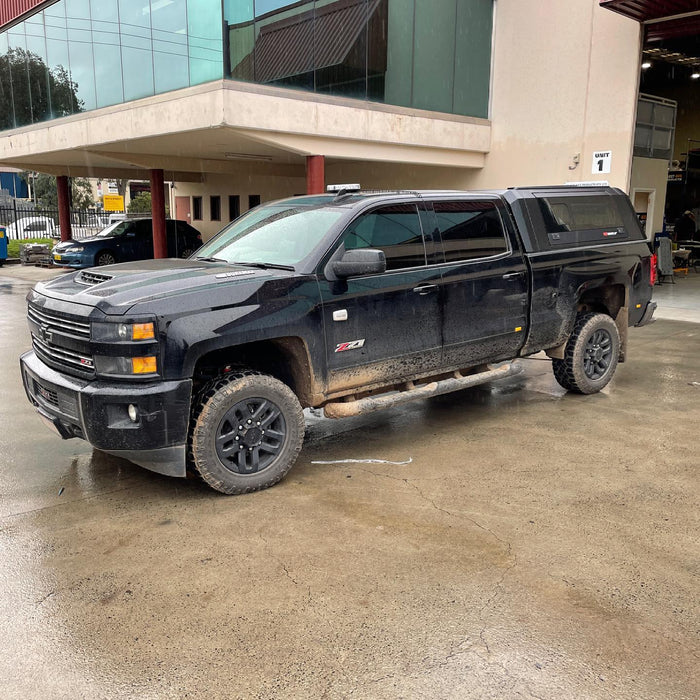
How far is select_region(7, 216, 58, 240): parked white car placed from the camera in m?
34.0

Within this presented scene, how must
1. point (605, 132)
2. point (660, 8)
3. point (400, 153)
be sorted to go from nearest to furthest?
1. point (660, 8)
2. point (605, 132)
3. point (400, 153)

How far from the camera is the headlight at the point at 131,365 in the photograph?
412 centimetres

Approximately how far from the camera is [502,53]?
17.7 m

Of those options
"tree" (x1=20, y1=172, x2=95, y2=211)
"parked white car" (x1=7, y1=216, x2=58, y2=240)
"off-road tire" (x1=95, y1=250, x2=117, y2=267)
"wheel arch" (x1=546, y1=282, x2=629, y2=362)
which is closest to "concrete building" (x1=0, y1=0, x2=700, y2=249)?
"off-road tire" (x1=95, y1=250, x2=117, y2=267)

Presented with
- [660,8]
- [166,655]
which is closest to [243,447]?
[166,655]

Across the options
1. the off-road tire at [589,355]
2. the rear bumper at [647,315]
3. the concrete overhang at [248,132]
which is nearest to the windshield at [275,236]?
the off-road tire at [589,355]

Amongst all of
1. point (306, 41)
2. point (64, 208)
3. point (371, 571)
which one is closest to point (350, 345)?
point (371, 571)

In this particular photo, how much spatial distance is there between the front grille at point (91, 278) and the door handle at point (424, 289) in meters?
2.28

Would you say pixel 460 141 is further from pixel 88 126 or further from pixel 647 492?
pixel 647 492

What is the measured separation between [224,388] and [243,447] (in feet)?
1.49

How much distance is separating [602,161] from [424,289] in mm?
11986

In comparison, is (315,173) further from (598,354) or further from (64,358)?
(64,358)

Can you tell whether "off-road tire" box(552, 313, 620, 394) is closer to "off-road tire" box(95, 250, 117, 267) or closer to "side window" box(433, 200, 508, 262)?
"side window" box(433, 200, 508, 262)

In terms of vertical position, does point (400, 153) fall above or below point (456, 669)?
above
